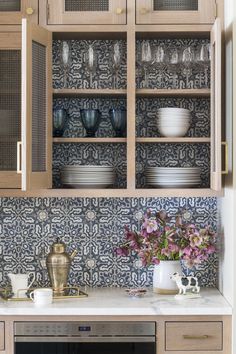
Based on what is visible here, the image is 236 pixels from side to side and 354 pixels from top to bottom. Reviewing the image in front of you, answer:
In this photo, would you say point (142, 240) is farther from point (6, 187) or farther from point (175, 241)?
point (6, 187)

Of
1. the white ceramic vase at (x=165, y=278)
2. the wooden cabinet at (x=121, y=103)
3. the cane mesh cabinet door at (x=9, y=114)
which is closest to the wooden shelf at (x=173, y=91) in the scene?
the wooden cabinet at (x=121, y=103)

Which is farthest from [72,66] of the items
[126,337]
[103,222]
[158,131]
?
[126,337]

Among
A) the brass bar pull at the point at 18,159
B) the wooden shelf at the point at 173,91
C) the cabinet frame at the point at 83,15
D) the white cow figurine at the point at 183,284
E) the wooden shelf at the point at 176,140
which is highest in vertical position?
the cabinet frame at the point at 83,15

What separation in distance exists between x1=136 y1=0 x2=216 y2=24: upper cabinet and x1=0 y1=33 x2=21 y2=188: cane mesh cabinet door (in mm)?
603

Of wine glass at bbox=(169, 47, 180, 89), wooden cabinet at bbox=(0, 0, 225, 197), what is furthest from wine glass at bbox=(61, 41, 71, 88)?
wine glass at bbox=(169, 47, 180, 89)

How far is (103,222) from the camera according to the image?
143 inches

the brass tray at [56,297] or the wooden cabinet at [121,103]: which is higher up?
the wooden cabinet at [121,103]

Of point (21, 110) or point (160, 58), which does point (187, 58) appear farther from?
point (21, 110)

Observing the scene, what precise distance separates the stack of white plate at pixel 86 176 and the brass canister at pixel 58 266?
0.31 metres

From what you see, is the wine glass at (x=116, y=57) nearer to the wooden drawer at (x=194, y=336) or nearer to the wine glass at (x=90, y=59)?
the wine glass at (x=90, y=59)

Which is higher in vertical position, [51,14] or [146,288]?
[51,14]

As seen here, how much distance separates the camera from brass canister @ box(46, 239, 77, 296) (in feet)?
11.1

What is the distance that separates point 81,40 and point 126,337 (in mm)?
1532

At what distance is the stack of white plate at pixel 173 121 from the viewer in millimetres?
3377
